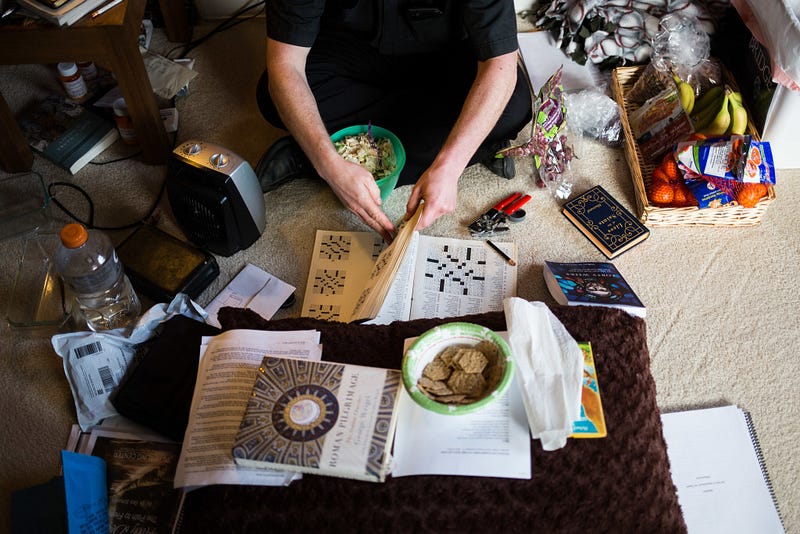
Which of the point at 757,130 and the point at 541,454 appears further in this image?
the point at 757,130

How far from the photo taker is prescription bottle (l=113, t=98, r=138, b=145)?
5.78 ft

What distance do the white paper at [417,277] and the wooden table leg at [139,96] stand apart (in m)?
0.51

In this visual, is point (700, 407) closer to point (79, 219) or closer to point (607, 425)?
point (607, 425)

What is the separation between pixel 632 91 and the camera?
187 centimetres

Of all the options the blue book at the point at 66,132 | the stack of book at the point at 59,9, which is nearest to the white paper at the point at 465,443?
the stack of book at the point at 59,9

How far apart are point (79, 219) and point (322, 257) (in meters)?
0.64

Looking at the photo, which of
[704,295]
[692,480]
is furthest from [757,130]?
[692,480]

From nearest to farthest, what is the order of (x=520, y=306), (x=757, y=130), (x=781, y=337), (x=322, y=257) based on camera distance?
(x=520, y=306) < (x=781, y=337) < (x=322, y=257) < (x=757, y=130)

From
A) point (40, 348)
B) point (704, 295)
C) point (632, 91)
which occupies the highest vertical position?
point (632, 91)

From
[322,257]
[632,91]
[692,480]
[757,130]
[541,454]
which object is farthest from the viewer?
[632,91]

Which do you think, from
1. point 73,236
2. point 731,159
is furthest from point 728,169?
point 73,236

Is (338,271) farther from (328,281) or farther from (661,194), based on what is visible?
(661,194)

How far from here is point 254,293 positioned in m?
1.55

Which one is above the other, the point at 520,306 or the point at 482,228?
the point at 520,306
